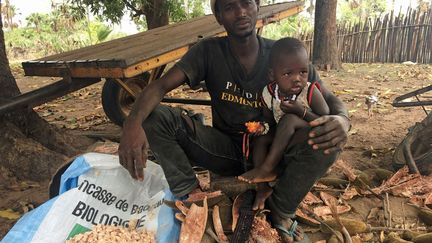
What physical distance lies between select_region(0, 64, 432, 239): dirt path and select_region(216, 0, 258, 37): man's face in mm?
1344

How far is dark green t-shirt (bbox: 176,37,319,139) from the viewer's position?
2.07 m

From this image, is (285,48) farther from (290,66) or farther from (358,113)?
(358,113)

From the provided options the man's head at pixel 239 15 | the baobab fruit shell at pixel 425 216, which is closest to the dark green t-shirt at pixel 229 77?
the man's head at pixel 239 15

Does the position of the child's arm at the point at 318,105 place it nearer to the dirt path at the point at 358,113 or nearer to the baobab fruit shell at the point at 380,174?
the dirt path at the point at 358,113

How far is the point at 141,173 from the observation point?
182 centimetres

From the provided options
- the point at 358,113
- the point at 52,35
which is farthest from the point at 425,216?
the point at 52,35

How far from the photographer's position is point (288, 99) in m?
1.87

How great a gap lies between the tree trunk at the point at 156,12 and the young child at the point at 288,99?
632cm

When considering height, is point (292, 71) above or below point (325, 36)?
above

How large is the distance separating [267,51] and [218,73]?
323 millimetres

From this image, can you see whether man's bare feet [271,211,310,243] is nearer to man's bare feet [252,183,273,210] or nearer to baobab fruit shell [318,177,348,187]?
man's bare feet [252,183,273,210]

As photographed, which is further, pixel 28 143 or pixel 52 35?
pixel 52 35

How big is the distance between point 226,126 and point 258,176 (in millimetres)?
477

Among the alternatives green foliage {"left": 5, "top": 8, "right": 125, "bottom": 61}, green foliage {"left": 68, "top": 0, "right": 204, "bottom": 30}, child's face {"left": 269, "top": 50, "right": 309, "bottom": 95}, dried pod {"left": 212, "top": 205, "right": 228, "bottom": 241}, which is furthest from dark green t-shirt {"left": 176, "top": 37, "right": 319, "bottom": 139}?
green foliage {"left": 5, "top": 8, "right": 125, "bottom": 61}
